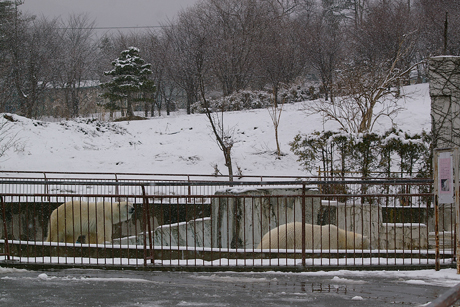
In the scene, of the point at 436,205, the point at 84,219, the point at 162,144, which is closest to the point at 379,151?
the point at 436,205

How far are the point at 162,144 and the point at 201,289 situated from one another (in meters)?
26.0

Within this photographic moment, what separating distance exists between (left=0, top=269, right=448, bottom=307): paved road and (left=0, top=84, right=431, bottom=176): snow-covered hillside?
1921 cm

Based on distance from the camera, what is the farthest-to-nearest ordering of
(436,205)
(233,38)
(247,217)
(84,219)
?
(233,38) < (247,217) < (84,219) < (436,205)

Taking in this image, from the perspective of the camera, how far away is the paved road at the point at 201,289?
18.2 ft

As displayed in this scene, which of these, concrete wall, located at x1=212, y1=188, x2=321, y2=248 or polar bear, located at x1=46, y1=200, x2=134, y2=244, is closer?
polar bear, located at x1=46, y1=200, x2=134, y2=244

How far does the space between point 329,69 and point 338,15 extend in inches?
725

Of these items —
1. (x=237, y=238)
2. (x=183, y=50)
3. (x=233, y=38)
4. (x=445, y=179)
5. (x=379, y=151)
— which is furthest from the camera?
(x=233, y=38)

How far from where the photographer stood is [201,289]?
20.0 ft

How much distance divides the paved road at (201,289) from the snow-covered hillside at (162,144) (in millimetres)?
19213

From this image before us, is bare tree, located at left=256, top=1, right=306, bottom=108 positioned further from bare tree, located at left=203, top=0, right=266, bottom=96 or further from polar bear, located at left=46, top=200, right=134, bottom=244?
polar bear, located at left=46, top=200, right=134, bottom=244

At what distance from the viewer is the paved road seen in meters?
5.55

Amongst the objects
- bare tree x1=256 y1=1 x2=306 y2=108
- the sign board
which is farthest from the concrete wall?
bare tree x1=256 y1=1 x2=306 y2=108

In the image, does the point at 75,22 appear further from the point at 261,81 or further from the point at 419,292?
the point at 419,292

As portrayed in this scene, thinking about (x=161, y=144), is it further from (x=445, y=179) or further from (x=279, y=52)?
(x=445, y=179)
